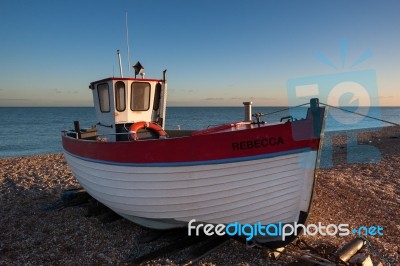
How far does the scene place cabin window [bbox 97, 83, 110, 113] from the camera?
7109mm

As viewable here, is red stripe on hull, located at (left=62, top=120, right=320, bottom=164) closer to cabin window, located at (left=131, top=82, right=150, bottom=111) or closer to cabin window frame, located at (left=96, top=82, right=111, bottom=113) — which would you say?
cabin window, located at (left=131, top=82, right=150, bottom=111)

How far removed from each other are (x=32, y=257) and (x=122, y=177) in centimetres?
213

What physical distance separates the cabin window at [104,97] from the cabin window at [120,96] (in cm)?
32

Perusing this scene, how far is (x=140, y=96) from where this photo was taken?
7086 mm

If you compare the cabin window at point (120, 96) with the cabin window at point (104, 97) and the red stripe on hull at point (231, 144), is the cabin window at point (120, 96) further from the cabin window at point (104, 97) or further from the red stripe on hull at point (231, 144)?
the red stripe on hull at point (231, 144)

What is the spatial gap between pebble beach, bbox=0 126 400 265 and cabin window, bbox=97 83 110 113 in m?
2.67

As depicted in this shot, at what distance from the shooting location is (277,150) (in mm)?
4195

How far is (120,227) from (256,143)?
3817mm

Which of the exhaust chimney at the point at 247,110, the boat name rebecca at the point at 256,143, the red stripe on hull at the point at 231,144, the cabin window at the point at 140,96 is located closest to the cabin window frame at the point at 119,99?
the cabin window at the point at 140,96

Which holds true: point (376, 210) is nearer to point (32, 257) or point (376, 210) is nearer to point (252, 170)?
point (252, 170)

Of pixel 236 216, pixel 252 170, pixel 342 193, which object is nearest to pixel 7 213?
pixel 236 216

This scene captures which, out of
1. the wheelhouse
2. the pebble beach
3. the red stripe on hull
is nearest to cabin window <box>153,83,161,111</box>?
the wheelhouse

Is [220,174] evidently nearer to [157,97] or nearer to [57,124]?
[157,97]

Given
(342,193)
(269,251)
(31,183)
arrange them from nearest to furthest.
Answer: (269,251) → (342,193) → (31,183)
